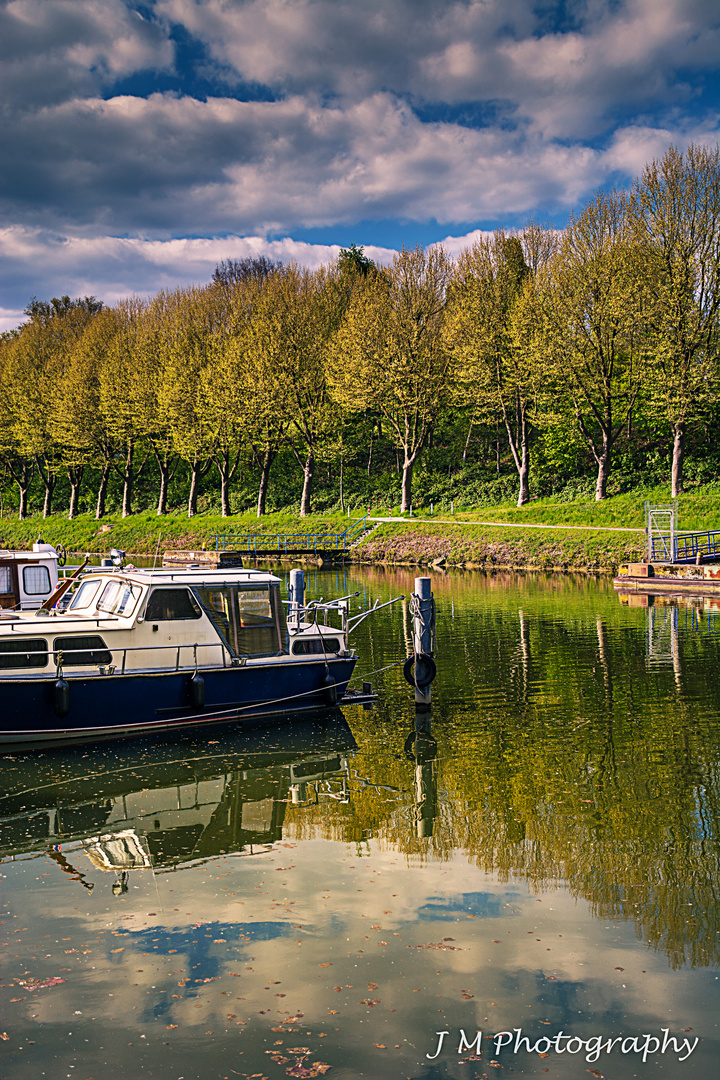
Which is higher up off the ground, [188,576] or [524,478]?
[524,478]

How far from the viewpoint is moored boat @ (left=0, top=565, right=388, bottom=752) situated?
53.1 ft

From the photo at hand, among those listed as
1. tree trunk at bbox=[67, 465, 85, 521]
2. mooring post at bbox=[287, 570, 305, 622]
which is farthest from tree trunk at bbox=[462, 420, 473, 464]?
mooring post at bbox=[287, 570, 305, 622]

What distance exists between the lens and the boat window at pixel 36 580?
2453 cm

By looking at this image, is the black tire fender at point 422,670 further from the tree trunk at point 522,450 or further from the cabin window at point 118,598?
the tree trunk at point 522,450

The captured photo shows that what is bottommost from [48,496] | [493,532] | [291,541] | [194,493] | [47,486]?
[291,541]

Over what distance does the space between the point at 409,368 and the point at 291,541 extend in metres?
14.8

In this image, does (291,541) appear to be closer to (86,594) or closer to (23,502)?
(23,502)

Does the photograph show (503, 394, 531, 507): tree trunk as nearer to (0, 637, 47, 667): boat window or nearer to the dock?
the dock

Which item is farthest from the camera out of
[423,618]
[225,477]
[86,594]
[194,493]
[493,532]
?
[194,493]

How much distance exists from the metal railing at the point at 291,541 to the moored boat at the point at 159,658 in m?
37.0

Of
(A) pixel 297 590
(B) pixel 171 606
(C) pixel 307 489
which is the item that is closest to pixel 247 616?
(B) pixel 171 606

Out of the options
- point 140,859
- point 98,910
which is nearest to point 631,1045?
point 98,910

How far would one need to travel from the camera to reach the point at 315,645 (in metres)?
19.4

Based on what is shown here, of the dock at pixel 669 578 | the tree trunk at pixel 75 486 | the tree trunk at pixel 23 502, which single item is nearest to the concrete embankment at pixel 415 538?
the tree trunk at pixel 75 486
